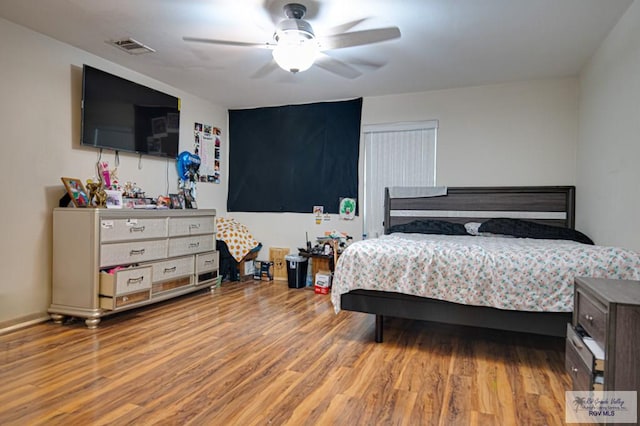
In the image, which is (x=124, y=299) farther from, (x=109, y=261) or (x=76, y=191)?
(x=76, y=191)

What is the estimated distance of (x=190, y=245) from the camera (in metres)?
4.06

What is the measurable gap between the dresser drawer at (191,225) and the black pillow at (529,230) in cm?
301

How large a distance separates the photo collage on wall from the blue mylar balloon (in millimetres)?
251

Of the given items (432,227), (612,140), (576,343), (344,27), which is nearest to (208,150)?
(344,27)

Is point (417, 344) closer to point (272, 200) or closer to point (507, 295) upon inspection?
point (507, 295)

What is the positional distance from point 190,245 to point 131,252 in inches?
29.2

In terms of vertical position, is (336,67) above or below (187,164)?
above

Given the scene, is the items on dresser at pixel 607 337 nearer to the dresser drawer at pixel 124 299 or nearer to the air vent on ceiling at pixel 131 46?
the dresser drawer at pixel 124 299

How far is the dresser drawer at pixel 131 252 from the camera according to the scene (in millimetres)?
3156

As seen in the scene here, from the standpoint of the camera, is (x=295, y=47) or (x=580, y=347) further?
(x=295, y=47)

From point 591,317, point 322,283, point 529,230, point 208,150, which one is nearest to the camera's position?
point 591,317

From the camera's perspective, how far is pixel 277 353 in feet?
8.52

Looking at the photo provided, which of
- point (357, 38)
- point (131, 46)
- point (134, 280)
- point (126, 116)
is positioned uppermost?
point (131, 46)

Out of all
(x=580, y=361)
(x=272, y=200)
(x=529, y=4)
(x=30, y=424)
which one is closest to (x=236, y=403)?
(x=30, y=424)
